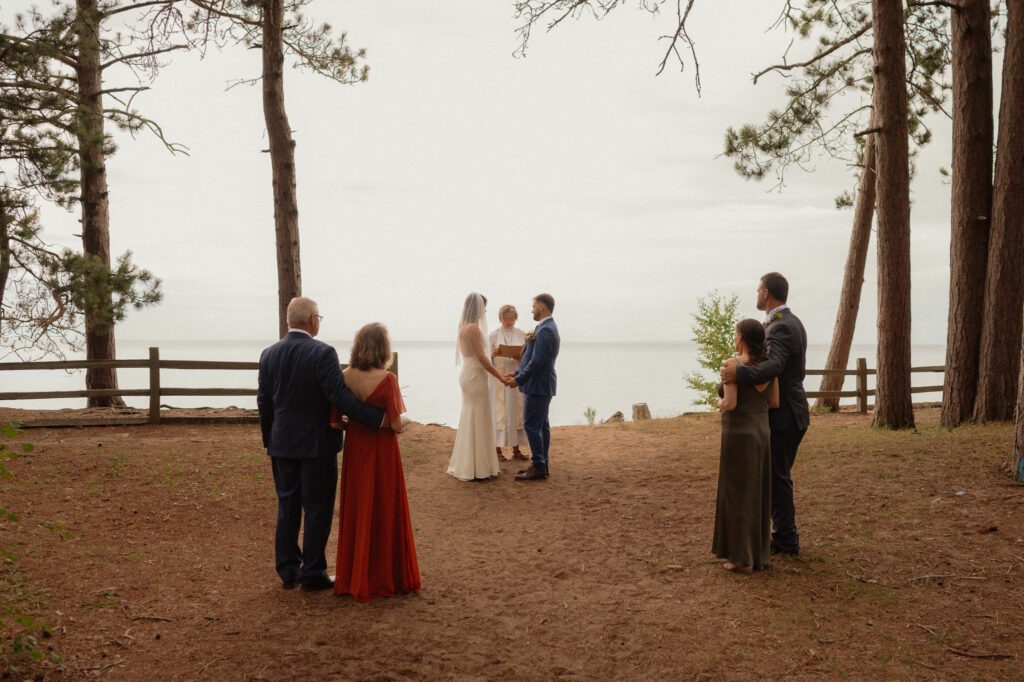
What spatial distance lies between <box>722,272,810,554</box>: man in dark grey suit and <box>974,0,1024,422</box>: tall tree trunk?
20.8 feet

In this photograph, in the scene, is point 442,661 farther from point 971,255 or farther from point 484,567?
point 971,255

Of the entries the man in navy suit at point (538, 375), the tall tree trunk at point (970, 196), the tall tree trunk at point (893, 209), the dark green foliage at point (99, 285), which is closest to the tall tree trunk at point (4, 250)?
the dark green foliage at point (99, 285)

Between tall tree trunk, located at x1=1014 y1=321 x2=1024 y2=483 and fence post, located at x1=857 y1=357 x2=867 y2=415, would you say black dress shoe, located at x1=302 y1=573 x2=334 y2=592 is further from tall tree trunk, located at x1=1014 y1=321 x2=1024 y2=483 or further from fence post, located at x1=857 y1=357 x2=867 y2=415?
fence post, located at x1=857 y1=357 x2=867 y2=415

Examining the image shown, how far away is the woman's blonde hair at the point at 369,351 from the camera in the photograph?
497 centimetres

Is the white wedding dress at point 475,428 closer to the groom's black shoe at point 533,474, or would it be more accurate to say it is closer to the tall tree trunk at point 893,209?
the groom's black shoe at point 533,474

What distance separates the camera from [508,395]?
9.99m

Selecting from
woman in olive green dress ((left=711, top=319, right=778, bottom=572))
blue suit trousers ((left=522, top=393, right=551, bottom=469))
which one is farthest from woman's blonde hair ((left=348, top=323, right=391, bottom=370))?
blue suit trousers ((left=522, top=393, right=551, bottom=469))

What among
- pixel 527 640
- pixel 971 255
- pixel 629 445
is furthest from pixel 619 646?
pixel 971 255

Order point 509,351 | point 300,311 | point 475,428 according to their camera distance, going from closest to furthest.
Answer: point 300,311 < point 475,428 < point 509,351

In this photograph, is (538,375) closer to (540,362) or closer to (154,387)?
(540,362)

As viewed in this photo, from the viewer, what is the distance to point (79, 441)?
10562mm

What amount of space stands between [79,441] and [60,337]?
3.36 m

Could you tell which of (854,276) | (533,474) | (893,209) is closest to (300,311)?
(533,474)

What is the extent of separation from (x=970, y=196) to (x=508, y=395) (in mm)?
7501
